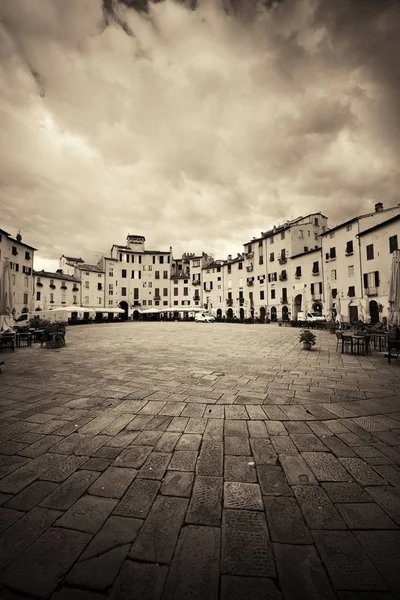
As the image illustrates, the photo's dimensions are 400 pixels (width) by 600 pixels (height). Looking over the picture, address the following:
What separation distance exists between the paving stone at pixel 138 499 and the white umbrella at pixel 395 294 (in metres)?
7.83

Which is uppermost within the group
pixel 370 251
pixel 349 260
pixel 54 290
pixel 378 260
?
pixel 370 251

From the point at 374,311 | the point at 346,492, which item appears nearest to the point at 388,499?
the point at 346,492

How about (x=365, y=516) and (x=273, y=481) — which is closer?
(x=365, y=516)

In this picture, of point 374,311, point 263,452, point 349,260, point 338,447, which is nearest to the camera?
point 263,452

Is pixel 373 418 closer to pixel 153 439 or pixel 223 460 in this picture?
pixel 223 460

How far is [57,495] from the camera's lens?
2172 mm

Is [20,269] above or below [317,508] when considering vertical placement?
above

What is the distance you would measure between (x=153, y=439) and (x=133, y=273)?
167 feet

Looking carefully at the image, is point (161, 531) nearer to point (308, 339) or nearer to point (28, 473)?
point (28, 473)

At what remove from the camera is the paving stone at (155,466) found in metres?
2.43

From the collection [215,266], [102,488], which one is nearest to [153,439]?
[102,488]

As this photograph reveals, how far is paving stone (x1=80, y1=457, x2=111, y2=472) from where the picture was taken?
2.55 meters

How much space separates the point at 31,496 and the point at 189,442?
5.17 ft

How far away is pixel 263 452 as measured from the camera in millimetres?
2809
